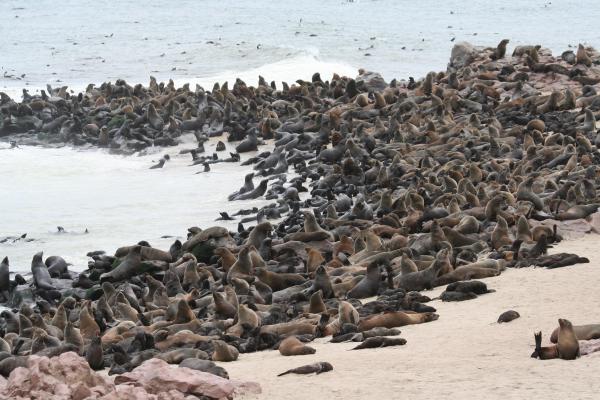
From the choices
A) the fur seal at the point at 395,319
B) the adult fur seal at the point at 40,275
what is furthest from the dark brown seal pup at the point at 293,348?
the adult fur seal at the point at 40,275

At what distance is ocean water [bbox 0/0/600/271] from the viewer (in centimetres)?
1647

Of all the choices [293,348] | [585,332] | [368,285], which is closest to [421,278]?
[368,285]

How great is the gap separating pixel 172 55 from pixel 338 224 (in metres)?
29.1

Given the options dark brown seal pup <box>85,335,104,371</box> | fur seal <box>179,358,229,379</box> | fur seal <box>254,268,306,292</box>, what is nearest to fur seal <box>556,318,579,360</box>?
fur seal <box>179,358,229,379</box>

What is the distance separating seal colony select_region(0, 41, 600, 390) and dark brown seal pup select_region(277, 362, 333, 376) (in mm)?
14

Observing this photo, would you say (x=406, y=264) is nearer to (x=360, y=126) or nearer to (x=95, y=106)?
(x=360, y=126)

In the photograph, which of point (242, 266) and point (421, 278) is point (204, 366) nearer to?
point (421, 278)

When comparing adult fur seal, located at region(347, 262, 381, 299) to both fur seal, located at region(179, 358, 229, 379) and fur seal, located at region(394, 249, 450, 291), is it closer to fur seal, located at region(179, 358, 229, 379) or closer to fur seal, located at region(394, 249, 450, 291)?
fur seal, located at region(394, 249, 450, 291)

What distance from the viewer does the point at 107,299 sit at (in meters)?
11.4

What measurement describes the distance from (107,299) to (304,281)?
6.48 ft

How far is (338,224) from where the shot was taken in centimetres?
1358

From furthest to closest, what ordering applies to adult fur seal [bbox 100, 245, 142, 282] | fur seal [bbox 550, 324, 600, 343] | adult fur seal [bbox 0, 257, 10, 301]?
adult fur seal [bbox 0, 257, 10, 301], adult fur seal [bbox 100, 245, 142, 282], fur seal [bbox 550, 324, 600, 343]

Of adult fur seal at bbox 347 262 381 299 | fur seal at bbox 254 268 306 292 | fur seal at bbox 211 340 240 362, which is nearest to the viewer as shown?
fur seal at bbox 211 340 240 362

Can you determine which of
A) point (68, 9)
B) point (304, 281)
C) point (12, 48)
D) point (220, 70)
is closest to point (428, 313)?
point (304, 281)
